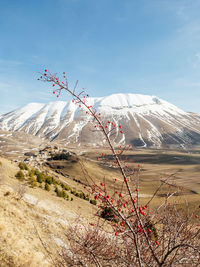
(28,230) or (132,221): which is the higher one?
(132,221)

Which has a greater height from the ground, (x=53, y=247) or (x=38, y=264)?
(x=38, y=264)

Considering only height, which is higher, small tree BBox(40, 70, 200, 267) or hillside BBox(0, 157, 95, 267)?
small tree BBox(40, 70, 200, 267)

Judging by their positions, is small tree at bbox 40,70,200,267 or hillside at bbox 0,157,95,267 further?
hillside at bbox 0,157,95,267

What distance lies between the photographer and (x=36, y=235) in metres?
13.2

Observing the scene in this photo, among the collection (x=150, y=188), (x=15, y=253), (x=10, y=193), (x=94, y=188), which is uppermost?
(x=94, y=188)

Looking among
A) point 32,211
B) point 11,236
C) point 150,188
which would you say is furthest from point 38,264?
point 150,188

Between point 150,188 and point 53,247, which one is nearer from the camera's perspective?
point 53,247

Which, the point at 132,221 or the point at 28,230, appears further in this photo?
the point at 28,230

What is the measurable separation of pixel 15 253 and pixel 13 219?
3324mm

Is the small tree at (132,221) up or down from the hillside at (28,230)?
up

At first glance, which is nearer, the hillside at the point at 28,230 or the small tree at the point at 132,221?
the small tree at the point at 132,221

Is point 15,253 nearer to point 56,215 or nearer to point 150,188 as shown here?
point 56,215

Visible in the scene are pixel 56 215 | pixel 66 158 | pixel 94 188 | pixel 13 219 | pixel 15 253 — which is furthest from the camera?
pixel 66 158

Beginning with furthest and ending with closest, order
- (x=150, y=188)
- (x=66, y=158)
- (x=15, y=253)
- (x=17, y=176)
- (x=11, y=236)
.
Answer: (x=66, y=158)
(x=150, y=188)
(x=17, y=176)
(x=11, y=236)
(x=15, y=253)
